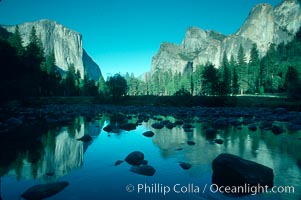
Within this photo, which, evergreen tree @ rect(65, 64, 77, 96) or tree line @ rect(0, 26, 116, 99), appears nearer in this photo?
tree line @ rect(0, 26, 116, 99)

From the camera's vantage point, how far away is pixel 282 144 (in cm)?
1220

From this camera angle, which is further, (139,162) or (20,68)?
(20,68)

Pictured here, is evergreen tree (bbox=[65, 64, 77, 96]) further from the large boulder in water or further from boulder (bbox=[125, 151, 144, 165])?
the large boulder in water

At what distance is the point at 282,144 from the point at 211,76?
5003 cm

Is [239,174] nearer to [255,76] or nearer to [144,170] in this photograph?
[144,170]

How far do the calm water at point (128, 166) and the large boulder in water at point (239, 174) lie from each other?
41 centimetres

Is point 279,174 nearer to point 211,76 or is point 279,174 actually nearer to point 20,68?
point 20,68

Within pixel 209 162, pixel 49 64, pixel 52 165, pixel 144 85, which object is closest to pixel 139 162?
pixel 209 162

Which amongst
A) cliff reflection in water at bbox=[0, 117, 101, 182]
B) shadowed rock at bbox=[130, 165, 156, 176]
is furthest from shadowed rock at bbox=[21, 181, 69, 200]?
shadowed rock at bbox=[130, 165, 156, 176]

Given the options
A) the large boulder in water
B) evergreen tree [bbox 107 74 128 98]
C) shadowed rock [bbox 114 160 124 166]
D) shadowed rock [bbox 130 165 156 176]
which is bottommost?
shadowed rock [bbox 114 160 124 166]

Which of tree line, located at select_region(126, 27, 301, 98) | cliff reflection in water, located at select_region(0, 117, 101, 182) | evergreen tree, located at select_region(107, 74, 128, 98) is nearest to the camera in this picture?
cliff reflection in water, located at select_region(0, 117, 101, 182)

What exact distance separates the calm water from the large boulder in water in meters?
0.41

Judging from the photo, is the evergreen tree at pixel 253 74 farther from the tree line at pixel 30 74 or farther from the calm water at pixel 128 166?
the calm water at pixel 128 166

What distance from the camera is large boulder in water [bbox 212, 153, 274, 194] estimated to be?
6.45 m
